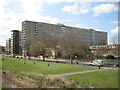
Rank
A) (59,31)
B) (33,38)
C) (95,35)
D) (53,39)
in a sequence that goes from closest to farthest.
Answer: (53,39), (33,38), (59,31), (95,35)

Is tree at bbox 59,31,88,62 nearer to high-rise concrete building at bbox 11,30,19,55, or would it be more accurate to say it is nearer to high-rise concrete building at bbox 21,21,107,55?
high-rise concrete building at bbox 21,21,107,55

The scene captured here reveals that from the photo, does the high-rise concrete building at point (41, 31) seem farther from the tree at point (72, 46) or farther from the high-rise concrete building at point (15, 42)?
the tree at point (72, 46)

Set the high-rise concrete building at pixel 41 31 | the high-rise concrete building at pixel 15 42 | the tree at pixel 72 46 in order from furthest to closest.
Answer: the high-rise concrete building at pixel 15 42 < the high-rise concrete building at pixel 41 31 < the tree at pixel 72 46

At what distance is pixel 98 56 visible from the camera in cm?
5606

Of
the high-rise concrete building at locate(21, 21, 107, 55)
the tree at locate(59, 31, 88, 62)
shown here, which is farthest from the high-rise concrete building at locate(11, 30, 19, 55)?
the tree at locate(59, 31, 88, 62)

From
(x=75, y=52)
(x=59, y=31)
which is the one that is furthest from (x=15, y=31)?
(x=75, y=52)

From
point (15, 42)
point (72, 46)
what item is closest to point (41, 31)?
point (15, 42)

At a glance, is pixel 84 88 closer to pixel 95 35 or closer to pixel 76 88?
pixel 76 88

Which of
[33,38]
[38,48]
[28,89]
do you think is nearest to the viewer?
[28,89]

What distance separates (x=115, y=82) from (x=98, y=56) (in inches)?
1553

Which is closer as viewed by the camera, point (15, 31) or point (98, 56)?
point (98, 56)

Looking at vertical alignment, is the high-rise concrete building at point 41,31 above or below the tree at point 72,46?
above

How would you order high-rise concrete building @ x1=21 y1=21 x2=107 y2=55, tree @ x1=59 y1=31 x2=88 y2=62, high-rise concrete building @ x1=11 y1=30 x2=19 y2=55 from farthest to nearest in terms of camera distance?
high-rise concrete building @ x1=11 y1=30 x2=19 y2=55
high-rise concrete building @ x1=21 y1=21 x2=107 y2=55
tree @ x1=59 y1=31 x2=88 y2=62

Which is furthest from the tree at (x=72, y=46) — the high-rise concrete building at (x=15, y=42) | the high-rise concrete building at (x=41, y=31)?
the high-rise concrete building at (x=15, y=42)
